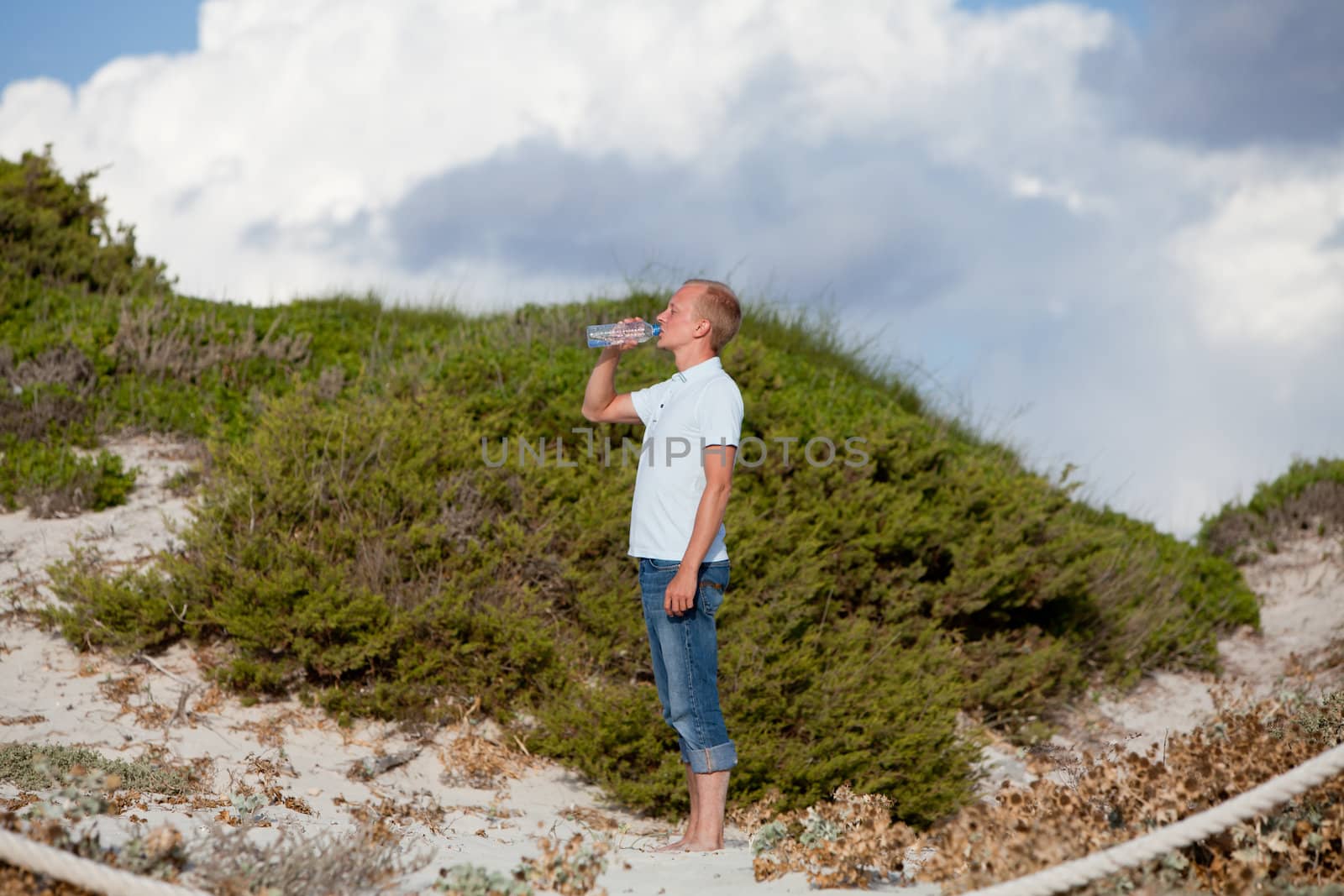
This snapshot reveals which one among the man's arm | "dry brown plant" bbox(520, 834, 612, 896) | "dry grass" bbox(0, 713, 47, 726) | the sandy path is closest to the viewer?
"dry brown plant" bbox(520, 834, 612, 896)

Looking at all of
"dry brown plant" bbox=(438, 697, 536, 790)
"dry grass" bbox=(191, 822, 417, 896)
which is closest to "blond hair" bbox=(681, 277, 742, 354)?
"dry grass" bbox=(191, 822, 417, 896)

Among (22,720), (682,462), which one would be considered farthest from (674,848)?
(22,720)

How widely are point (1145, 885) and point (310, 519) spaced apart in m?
5.14

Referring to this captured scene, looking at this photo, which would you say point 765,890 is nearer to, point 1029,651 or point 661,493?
point 661,493

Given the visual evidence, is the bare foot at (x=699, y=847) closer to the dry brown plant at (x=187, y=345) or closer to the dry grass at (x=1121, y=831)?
the dry grass at (x=1121, y=831)

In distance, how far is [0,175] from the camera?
50.6ft

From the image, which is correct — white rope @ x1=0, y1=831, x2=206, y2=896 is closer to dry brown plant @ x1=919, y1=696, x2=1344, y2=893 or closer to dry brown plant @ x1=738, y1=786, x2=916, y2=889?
dry brown plant @ x1=738, y1=786, x2=916, y2=889

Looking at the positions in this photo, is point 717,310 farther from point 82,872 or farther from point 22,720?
point 22,720

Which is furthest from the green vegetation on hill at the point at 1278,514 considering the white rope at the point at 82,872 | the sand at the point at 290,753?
the white rope at the point at 82,872

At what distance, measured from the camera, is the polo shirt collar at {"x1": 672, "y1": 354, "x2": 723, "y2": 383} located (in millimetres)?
4055

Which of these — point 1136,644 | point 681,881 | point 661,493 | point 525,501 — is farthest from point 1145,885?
point 1136,644

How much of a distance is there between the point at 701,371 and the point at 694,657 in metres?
1.04

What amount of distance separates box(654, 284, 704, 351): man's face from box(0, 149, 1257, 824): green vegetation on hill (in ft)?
7.11

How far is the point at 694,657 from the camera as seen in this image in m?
3.98
